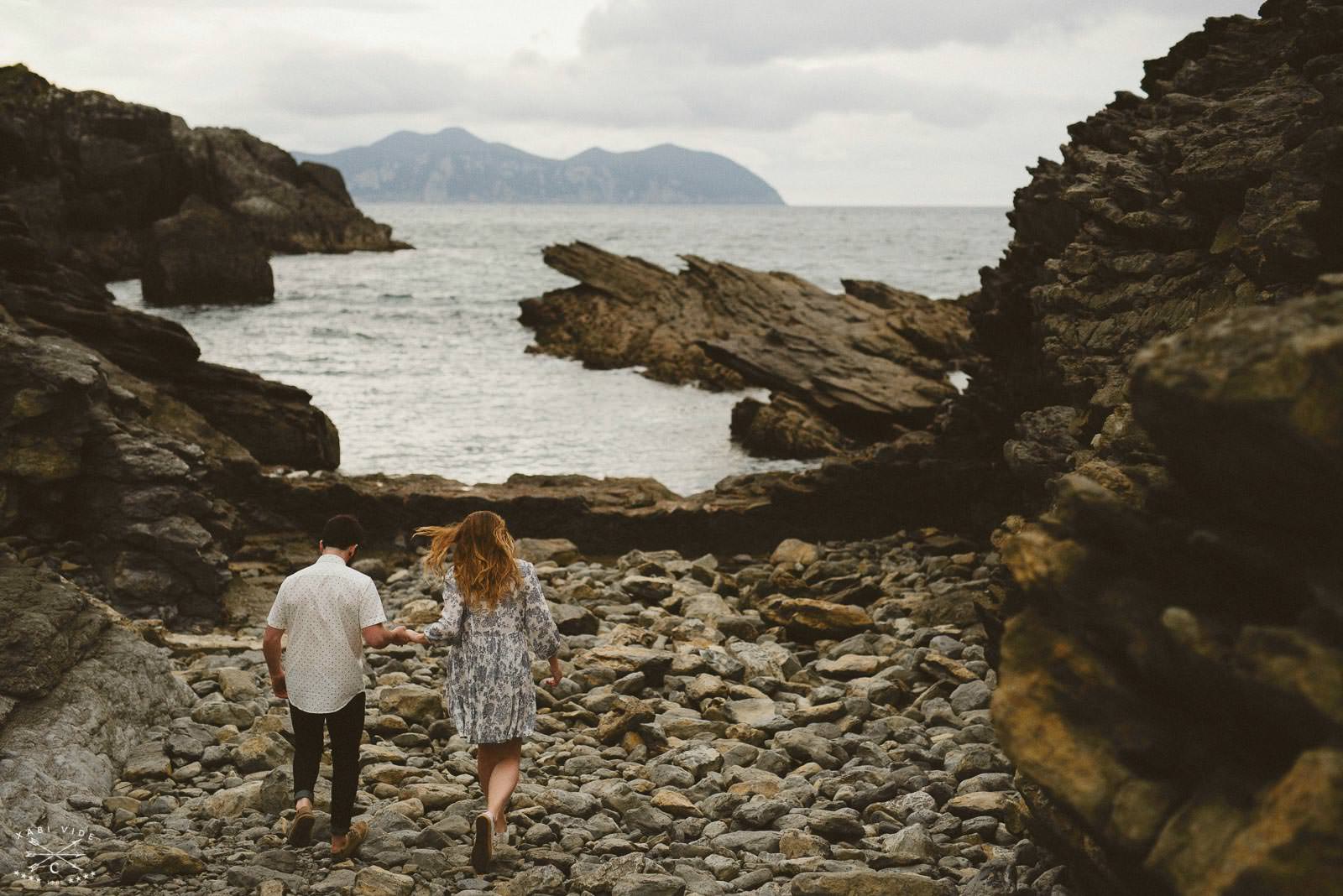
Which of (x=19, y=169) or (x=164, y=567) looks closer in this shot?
(x=164, y=567)

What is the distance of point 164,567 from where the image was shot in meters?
12.8

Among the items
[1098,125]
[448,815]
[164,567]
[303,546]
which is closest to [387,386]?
[303,546]

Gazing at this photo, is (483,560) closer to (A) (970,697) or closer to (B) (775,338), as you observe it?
(A) (970,697)

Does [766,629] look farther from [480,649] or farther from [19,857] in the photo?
[19,857]

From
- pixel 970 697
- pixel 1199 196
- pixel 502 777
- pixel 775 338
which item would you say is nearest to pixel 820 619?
pixel 970 697

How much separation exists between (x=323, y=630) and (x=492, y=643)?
100 centimetres

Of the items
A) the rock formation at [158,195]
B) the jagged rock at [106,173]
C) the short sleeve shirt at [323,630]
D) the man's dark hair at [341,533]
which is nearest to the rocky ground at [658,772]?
the short sleeve shirt at [323,630]

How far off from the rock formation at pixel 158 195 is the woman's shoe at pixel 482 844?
35185 millimetres

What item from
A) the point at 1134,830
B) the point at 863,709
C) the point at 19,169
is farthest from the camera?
the point at 19,169

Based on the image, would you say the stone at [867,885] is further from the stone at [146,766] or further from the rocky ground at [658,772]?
the stone at [146,766]

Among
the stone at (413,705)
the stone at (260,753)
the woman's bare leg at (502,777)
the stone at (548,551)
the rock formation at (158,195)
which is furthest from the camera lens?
the rock formation at (158,195)

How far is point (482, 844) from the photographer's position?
6688 mm

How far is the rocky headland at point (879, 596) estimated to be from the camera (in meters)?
3.69

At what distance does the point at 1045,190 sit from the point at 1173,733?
40.1ft
